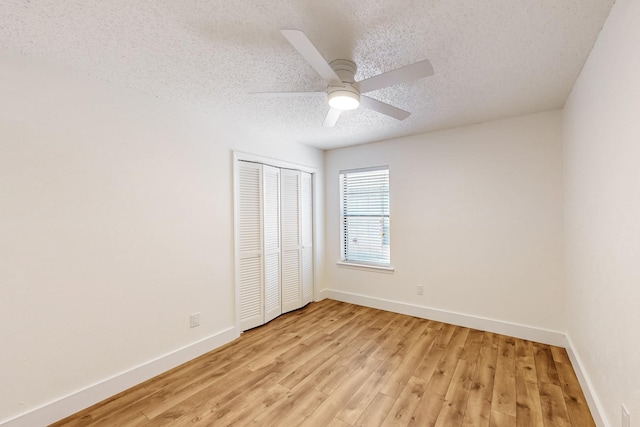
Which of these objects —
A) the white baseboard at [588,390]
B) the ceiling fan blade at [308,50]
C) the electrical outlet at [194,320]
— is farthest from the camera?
the electrical outlet at [194,320]

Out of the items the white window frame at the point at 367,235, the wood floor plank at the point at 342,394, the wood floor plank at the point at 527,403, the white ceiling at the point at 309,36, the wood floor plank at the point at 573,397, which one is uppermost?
the white ceiling at the point at 309,36

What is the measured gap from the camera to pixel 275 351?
8.87 ft

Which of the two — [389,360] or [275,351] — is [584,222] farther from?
[275,351]

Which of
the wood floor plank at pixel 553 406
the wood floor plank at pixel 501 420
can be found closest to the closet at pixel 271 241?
the wood floor plank at pixel 501 420

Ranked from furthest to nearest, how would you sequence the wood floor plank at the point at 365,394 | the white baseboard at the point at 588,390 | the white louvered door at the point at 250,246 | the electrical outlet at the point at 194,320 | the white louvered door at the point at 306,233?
the white louvered door at the point at 306,233 → the white louvered door at the point at 250,246 → the electrical outlet at the point at 194,320 → the wood floor plank at the point at 365,394 → the white baseboard at the point at 588,390

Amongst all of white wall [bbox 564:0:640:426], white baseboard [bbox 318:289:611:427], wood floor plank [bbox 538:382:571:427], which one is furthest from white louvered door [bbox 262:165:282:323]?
white wall [bbox 564:0:640:426]

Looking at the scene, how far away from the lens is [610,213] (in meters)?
1.50

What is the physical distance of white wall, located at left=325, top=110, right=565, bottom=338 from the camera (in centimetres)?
277

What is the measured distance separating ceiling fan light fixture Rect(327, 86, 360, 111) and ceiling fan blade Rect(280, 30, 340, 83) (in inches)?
3.2

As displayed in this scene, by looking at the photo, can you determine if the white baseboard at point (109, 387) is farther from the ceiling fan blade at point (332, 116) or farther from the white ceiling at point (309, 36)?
the ceiling fan blade at point (332, 116)

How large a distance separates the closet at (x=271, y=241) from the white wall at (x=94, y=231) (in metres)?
0.39

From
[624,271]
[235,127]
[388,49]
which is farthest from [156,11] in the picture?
[624,271]

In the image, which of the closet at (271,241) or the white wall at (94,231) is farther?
the closet at (271,241)

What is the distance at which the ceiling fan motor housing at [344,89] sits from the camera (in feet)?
5.67
